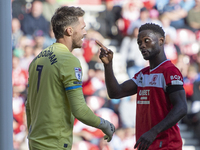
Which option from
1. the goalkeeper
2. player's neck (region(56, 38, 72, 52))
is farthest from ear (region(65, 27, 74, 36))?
the goalkeeper

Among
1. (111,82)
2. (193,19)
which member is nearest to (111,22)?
(193,19)

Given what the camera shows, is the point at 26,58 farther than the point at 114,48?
No

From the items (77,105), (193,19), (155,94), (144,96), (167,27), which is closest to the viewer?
(77,105)

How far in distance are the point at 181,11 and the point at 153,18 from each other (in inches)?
32.0

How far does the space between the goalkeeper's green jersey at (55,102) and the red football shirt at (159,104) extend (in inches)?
22.1

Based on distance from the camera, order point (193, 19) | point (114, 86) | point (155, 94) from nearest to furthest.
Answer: point (155, 94), point (114, 86), point (193, 19)

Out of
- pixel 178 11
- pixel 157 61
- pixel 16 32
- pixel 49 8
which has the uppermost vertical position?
pixel 49 8

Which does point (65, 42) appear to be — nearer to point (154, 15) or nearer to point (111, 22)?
point (111, 22)

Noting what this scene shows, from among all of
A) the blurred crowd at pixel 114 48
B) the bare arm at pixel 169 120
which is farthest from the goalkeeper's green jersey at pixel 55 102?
the blurred crowd at pixel 114 48

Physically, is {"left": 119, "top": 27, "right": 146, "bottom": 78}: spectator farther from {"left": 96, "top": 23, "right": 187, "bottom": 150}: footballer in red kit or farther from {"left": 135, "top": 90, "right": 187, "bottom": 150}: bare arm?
{"left": 135, "top": 90, "right": 187, "bottom": 150}: bare arm

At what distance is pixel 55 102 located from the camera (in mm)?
2227

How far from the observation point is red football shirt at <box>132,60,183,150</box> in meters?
2.53

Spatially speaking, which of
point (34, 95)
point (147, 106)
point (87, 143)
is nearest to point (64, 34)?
point (34, 95)

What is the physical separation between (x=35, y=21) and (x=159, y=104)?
547cm
